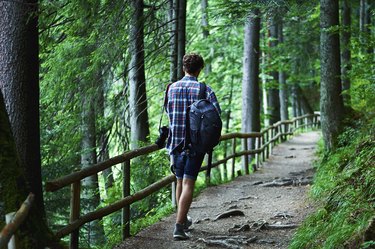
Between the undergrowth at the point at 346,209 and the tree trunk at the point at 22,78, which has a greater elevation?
the tree trunk at the point at 22,78

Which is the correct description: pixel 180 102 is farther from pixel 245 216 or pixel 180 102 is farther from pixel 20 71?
pixel 245 216

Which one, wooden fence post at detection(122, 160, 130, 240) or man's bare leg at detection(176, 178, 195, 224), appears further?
wooden fence post at detection(122, 160, 130, 240)

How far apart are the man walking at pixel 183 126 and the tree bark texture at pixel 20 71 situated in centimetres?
170

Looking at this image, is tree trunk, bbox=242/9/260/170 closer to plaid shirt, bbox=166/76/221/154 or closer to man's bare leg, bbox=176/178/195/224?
plaid shirt, bbox=166/76/221/154

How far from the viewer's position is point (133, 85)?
37.1 ft

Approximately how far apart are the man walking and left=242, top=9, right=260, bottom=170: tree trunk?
10.6 meters

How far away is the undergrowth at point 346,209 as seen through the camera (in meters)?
4.82

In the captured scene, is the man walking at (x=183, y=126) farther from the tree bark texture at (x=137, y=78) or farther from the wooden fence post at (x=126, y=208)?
the tree bark texture at (x=137, y=78)

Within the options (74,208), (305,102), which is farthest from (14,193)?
(305,102)

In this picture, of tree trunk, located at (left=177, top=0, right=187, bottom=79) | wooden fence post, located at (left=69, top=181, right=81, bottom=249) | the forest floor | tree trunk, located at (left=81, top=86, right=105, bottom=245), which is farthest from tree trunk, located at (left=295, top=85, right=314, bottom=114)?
wooden fence post, located at (left=69, top=181, right=81, bottom=249)

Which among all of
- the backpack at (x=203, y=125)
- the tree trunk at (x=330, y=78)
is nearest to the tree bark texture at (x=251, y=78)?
the tree trunk at (x=330, y=78)

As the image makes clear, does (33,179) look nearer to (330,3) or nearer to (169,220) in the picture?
(169,220)

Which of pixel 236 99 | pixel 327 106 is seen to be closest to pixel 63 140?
pixel 327 106

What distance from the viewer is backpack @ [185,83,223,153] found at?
19.8 feet
